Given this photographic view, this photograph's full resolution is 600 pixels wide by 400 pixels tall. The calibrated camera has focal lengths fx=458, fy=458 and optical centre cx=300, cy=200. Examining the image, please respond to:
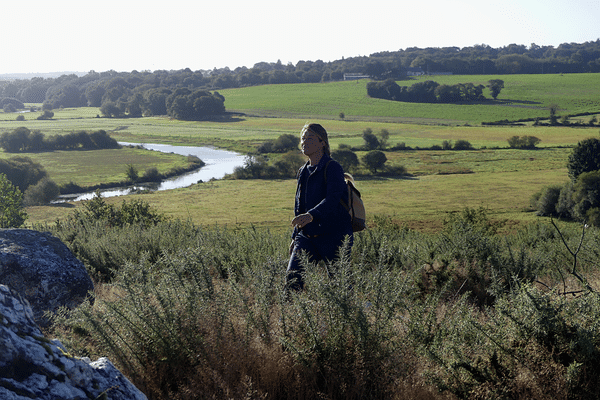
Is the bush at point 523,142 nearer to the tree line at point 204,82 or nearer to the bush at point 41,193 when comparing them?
the bush at point 41,193

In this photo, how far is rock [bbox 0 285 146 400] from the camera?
5.70 ft

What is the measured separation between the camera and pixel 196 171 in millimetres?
59969

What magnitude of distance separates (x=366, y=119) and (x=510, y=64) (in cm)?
7861

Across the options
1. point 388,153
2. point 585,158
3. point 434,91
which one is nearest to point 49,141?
point 388,153

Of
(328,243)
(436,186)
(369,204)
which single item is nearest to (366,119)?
(436,186)

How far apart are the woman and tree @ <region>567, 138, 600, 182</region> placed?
42706mm

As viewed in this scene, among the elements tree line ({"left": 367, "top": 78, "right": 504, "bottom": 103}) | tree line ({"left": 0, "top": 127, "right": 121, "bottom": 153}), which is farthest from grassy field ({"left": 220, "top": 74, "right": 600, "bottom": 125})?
tree line ({"left": 0, "top": 127, "right": 121, "bottom": 153})

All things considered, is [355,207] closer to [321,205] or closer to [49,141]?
[321,205]

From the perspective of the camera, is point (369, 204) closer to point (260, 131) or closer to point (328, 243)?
point (328, 243)

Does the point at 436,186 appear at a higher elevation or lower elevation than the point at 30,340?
lower

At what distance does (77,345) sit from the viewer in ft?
10.0

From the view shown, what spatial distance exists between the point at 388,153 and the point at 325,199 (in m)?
64.9

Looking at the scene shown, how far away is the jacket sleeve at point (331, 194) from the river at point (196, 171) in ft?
128

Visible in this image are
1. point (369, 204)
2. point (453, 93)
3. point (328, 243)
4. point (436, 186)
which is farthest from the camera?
point (453, 93)
